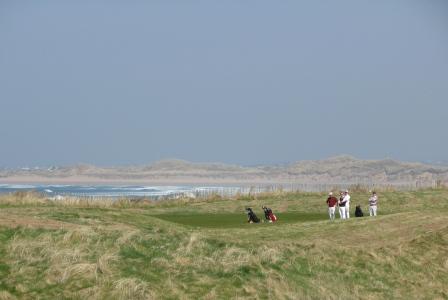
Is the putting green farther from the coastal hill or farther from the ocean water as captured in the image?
the coastal hill

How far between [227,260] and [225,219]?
20.6m

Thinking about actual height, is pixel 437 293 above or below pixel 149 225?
below

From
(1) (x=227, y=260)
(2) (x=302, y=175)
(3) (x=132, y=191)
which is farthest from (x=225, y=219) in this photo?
(2) (x=302, y=175)

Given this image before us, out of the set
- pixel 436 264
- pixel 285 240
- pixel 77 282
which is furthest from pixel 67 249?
pixel 436 264

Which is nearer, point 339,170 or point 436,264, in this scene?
point 436,264

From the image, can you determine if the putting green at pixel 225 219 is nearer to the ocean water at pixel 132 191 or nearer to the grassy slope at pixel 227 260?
the grassy slope at pixel 227 260

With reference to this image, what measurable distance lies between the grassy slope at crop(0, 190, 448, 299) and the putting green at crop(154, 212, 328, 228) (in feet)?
16.4

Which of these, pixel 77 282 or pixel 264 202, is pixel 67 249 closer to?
pixel 77 282

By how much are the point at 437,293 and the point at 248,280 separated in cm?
782

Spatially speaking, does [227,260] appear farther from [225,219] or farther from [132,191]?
[132,191]

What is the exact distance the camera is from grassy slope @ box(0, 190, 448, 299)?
2078 centimetres

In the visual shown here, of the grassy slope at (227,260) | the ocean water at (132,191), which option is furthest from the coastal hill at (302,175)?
the grassy slope at (227,260)

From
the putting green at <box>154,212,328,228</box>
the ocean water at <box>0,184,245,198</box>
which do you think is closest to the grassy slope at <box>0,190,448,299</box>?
the putting green at <box>154,212,328,228</box>

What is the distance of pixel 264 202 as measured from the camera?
55250 millimetres
